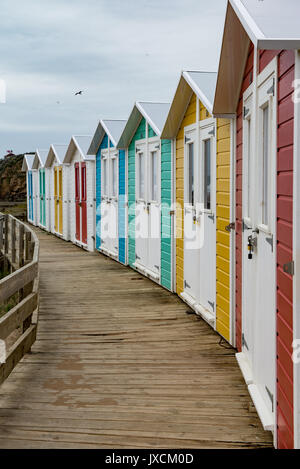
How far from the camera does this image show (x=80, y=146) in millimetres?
16422

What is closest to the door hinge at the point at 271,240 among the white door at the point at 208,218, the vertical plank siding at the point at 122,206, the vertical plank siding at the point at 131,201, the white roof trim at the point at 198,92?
the white roof trim at the point at 198,92

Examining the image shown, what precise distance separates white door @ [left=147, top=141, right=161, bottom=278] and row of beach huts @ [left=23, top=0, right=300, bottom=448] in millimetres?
29

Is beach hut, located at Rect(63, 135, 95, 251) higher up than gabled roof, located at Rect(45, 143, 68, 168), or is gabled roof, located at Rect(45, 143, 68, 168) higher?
gabled roof, located at Rect(45, 143, 68, 168)

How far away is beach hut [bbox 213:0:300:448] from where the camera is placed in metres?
3.27

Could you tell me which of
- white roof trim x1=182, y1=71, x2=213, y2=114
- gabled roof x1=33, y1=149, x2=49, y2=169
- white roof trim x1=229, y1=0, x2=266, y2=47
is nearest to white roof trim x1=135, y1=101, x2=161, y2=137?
white roof trim x1=182, y1=71, x2=213, y2=114

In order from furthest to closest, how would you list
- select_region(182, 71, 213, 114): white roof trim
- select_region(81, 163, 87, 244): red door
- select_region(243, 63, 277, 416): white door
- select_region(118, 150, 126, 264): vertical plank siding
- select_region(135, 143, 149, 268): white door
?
1. select_region(81, 163, 87, 244): red door
2. select_region(118, 150, 126, 264): vertical plank siding
3. select_region(135, 143, 149, 268): white door
4. select_region(182, 71, 213, 114): white roof trim
5. select_region(243, 63, 277, 416): white door

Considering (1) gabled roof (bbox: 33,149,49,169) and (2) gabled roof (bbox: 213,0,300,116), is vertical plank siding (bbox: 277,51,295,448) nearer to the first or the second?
(2) gabled roof (bbox: 213,0,300,116)

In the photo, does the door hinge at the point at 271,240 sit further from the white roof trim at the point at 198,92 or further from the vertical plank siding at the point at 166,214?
the vertical plank siding at the point at 166,214

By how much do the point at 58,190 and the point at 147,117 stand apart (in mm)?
10399

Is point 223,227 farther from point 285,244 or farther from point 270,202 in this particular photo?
point 285,244

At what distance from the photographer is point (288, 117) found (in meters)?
3.54
